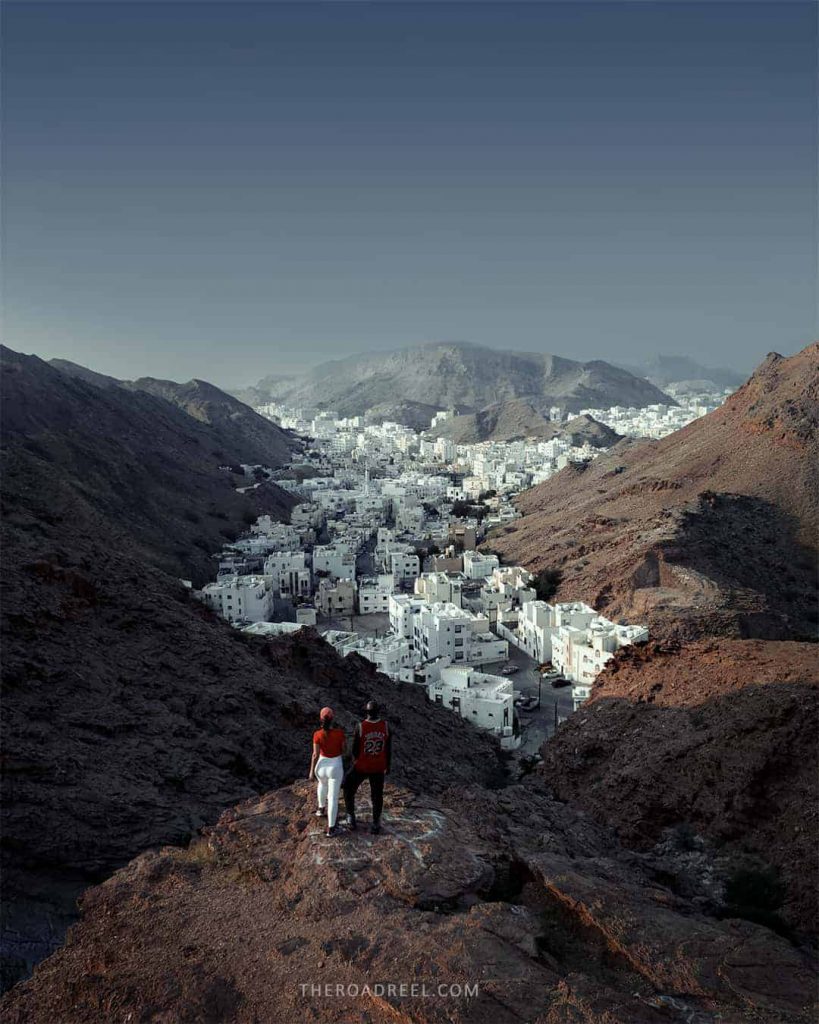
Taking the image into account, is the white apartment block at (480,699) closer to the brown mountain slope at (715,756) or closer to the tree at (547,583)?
the brown mountain slope at (715,756)

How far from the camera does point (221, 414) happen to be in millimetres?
99938

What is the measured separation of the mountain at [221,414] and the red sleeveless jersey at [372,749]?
7794 centimetres

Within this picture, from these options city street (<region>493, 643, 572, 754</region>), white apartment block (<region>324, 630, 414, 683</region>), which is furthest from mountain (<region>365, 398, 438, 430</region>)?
white apartment block (<region>324, 630, 414, 683</region>)

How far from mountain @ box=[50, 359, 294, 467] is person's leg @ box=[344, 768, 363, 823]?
7781 centimetres

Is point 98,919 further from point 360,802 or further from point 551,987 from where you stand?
point 551,987

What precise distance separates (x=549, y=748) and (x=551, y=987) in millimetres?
10506

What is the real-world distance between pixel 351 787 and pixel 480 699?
14.9 meters

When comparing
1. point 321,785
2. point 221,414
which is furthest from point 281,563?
point 221,414

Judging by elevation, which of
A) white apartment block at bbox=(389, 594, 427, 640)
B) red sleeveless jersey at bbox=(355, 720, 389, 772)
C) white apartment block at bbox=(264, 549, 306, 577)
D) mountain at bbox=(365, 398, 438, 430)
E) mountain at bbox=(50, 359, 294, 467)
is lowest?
red sleeveless jersey at bbox=(355, 720, 389, 772)

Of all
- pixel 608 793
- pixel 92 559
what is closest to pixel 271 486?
pixel 92 559

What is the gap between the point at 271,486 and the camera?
63.3 m

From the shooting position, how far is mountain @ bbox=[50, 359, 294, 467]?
3406 inches

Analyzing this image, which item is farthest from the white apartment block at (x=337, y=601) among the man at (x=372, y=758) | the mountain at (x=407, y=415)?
the mountain at (x=407, y=415)

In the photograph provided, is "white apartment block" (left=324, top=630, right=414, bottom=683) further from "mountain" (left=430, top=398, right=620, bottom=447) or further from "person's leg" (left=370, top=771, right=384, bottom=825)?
"mountain" (left=430, top=398, right=620, bottom=447)
